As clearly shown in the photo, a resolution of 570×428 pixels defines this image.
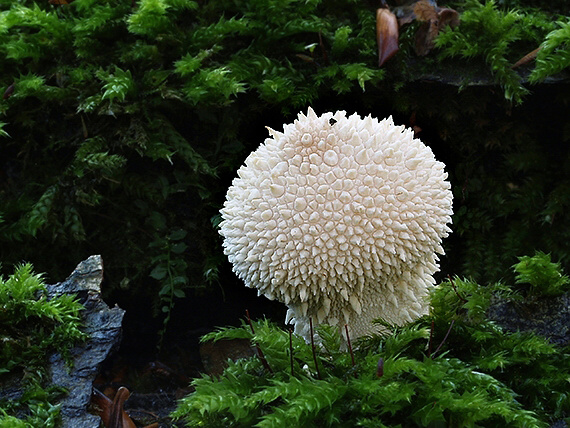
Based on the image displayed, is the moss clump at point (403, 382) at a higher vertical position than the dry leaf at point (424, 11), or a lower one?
lower

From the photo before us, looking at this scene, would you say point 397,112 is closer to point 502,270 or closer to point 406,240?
point 502,270

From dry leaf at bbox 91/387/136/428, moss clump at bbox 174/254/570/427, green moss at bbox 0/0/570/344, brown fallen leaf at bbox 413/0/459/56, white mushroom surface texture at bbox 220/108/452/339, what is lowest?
dry leaf at bbox 91/387/136/428

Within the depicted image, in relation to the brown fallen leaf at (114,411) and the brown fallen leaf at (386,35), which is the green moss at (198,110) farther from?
the brown fallen leaf at (114,411)

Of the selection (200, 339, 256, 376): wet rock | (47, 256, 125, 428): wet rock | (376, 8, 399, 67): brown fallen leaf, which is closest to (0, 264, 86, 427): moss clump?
(47, 256, 125, 428): wet rock

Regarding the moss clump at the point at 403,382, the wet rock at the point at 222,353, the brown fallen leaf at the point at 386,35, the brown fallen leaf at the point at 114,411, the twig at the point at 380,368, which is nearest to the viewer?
the moss clump at the point at 403,382

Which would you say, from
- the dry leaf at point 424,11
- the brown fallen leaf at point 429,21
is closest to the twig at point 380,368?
the brown fallen leaf at point 429,21

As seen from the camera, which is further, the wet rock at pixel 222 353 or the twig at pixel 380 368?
the wet rock at pixel 222 353

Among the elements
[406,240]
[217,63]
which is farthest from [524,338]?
[217,63]

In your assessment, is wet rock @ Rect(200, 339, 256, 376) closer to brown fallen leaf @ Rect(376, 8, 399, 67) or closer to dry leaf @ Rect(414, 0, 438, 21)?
brown fallen leaf @ Rect(376, 8, 399, 67)
